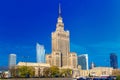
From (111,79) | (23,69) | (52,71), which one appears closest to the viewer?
(111,79)

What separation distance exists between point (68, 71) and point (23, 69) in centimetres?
3638

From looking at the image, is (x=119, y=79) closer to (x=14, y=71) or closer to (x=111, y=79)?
(x=111, y=79)

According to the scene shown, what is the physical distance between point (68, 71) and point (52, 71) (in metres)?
20.7

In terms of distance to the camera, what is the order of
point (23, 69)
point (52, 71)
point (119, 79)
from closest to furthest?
1. point (119, 79)
2. point (23, 69)
3. point (52, 71)

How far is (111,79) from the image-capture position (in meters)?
93.4

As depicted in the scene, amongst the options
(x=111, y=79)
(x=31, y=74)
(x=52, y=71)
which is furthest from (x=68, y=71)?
(x=111, y=79)

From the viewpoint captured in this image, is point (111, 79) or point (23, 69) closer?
point (111, 79)

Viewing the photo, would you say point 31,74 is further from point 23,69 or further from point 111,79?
point 111,79

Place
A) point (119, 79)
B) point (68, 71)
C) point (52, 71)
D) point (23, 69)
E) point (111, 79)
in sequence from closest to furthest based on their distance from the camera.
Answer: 1. point (119, 79)
2. point (111, 79)
3. point (23, 69)
4. point (52, 71)
5. point (68, 71)

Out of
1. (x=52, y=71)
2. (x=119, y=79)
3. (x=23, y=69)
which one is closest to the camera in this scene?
(x=119, y=79)

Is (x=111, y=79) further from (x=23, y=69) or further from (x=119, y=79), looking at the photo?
(x=23, y=69)

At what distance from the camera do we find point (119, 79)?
84750 millimetres

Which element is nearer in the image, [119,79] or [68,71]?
[119,79]

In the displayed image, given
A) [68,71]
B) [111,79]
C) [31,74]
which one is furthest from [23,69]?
[111,79]
